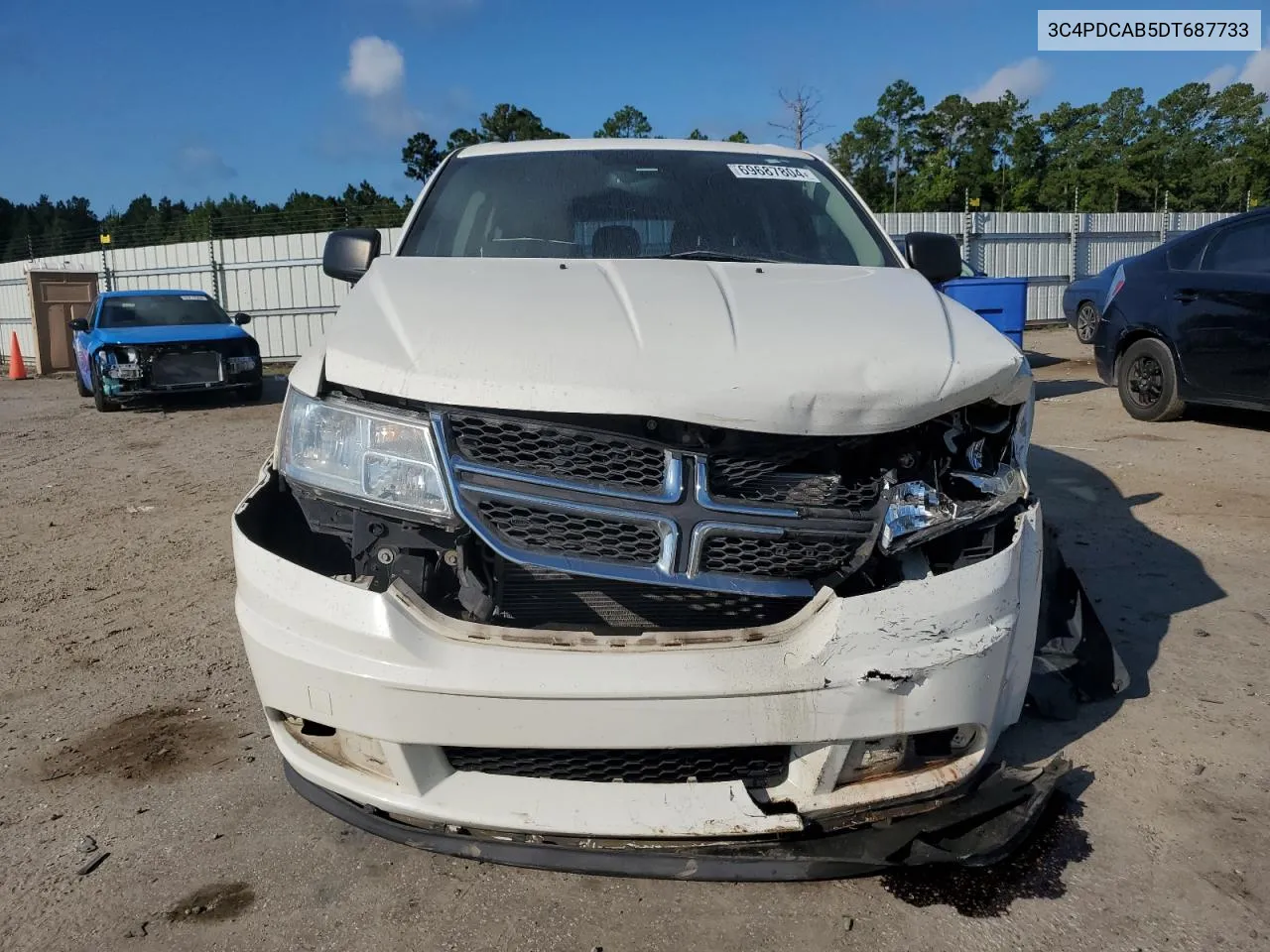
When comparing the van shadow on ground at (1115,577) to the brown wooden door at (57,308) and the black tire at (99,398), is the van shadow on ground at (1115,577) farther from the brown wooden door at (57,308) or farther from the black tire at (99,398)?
the brown wooden door at (57,308)

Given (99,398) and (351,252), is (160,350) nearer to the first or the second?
(99,398)

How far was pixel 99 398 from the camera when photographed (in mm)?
11875

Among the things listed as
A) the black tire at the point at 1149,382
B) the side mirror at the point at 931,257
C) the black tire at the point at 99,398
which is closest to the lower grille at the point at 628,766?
the side mirror at the point at 931,257

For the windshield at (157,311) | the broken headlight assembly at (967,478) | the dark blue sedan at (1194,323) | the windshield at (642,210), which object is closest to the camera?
the broken headlight assembly at (967,478)

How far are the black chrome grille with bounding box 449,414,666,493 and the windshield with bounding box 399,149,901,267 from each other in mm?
1311

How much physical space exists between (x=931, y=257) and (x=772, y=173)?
68 cm

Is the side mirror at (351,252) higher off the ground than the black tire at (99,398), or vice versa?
the side mirror at (351,252)

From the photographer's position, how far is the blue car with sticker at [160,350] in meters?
11.6

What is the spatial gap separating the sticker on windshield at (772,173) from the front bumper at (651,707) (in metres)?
2.02

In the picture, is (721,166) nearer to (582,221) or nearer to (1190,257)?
(582,221)

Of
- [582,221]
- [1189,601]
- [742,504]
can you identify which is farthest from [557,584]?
[1189,601]

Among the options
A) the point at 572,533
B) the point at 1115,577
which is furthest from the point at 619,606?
the point at 1115,577

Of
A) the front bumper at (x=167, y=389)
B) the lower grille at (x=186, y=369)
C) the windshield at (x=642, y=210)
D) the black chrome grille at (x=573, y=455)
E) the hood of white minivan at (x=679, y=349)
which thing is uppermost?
the windshield at (x=642, y=210)

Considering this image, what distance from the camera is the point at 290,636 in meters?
2.08
